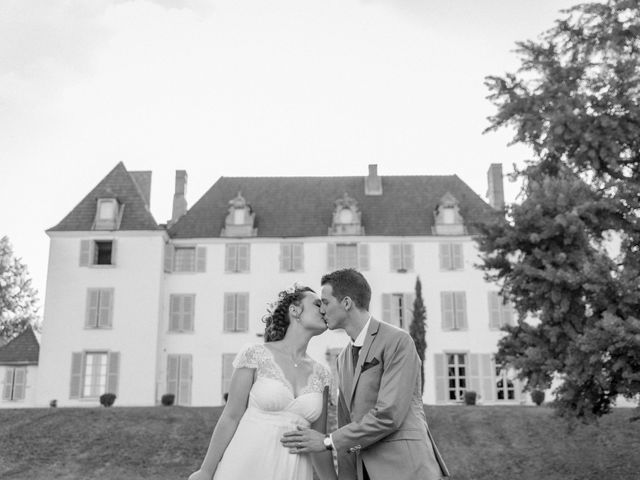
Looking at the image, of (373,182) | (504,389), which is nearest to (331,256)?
(373,182)

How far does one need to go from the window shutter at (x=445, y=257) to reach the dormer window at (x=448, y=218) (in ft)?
2.28

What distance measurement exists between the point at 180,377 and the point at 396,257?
37.2ft

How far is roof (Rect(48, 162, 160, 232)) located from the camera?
114 feet

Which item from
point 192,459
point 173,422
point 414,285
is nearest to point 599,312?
point 192,459

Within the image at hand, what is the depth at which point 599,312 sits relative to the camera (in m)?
13.8

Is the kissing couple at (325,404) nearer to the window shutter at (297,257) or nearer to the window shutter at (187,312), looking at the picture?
the window shutter at (297,257)

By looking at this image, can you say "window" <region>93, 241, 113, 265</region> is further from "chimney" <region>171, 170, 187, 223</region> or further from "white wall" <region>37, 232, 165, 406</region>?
"chimney" <region>171, 170, 187, 223</region>

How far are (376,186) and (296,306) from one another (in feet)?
108

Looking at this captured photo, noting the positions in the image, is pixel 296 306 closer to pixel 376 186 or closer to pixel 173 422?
pixel 173 422

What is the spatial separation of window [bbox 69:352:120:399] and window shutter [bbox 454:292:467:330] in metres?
15.5

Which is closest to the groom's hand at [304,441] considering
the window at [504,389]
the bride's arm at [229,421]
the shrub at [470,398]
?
the bride's arm at [229,421]

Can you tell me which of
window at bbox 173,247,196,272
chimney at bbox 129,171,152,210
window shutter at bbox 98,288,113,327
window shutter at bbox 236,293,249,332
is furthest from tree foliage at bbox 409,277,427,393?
chimney at bbox 129,171,152,210

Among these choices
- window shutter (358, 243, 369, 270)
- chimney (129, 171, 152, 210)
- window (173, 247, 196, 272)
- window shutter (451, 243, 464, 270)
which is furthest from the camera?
chimney (129, 171, 152, 210)

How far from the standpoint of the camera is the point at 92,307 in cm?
3384
